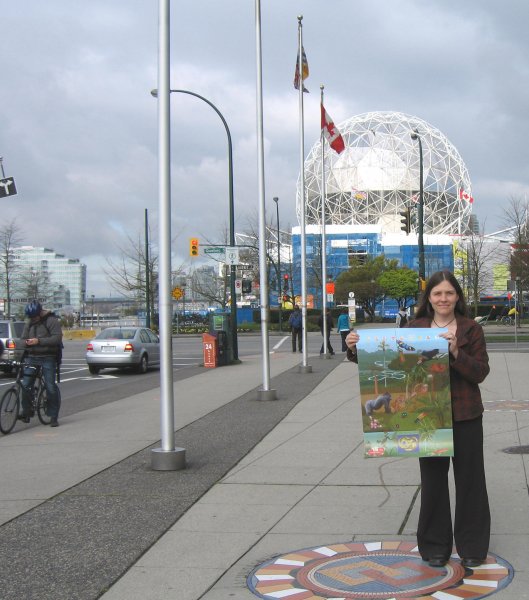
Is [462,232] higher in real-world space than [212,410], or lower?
higher

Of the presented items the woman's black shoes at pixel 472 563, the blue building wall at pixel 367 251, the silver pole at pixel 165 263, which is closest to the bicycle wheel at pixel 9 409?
the silver pole at pixel 165 263

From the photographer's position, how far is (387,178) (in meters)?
100

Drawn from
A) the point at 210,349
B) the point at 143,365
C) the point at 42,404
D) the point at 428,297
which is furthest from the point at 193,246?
the point at 428,297

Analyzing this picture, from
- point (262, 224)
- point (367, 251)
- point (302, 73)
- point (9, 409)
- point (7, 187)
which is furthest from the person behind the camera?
point (367, 251)

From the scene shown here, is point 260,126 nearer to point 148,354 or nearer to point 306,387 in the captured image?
point 306,387

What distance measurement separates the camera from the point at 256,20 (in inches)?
589

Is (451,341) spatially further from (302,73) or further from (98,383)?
(98,383)

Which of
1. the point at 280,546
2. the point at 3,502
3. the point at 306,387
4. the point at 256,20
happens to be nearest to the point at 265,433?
the point at 3,502

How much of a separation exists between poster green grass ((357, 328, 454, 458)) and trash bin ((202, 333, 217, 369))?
18.9 m

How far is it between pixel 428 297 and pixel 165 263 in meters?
3.71

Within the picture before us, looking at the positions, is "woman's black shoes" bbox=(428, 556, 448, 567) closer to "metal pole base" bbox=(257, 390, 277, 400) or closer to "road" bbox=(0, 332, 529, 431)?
"road" bbox=(0, 332, 529, 431)

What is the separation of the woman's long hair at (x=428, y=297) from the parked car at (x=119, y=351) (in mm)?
19540

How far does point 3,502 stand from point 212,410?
252 inches

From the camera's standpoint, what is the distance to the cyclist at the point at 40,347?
11516mm
